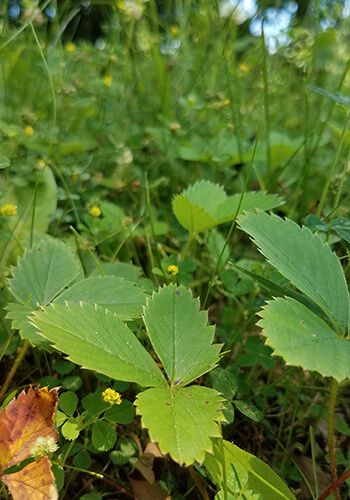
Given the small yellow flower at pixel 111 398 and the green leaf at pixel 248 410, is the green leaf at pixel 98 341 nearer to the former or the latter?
the small yellow flower at pixel 111 398

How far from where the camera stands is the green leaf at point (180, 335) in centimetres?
78

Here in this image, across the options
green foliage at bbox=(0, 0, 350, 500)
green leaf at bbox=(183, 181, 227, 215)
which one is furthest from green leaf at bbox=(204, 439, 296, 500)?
green leaf at bbox=(183, 181, 227, 215)

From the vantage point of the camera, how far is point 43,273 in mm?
991

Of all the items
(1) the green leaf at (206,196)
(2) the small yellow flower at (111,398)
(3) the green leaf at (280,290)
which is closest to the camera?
(2) the small yellow flower at (111,398)

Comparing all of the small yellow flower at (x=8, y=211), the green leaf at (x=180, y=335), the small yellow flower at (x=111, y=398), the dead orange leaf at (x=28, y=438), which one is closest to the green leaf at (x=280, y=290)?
the green leaf at (x=180, y=335)

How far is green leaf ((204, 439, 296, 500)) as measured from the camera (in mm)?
744

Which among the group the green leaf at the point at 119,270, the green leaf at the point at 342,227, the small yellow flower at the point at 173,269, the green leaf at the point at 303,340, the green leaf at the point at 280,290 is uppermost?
the green leaf at the point at 342,227

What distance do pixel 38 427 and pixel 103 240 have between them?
25.9 inches

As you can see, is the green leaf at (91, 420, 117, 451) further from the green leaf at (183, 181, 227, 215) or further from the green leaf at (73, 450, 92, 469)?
the green leaf at (183, 181, 227, 215)

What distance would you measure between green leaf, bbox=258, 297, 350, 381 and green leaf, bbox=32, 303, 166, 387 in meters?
0.23

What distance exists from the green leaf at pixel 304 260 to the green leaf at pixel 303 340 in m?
0.05

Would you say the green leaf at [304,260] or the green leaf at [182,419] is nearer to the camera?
the green leaf at [182,419]

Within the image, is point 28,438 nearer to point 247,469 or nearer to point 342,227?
point 247,469

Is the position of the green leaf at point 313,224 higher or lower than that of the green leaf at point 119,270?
higher
